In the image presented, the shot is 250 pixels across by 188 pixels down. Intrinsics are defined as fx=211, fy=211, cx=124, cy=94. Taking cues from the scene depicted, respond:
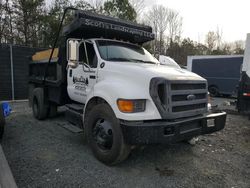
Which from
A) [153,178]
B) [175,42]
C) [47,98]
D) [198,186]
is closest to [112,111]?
[153,178]

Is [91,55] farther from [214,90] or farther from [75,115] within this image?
[214,90]

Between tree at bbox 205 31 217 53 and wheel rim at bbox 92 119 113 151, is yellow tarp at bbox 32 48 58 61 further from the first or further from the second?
tree at bbox 205 31 217 53

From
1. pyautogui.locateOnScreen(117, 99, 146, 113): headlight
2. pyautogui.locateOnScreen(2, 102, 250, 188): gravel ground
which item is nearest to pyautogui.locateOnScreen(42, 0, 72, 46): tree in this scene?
pyautogui.locateOnScreen(2, 102, 250, 188): gravel ground

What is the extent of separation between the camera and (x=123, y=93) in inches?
123

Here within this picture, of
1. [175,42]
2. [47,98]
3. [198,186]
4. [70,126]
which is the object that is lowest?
[198,186]

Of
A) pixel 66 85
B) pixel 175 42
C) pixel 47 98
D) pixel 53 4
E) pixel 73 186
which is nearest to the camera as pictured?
pixel 73 186

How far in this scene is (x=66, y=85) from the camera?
5.44 metres

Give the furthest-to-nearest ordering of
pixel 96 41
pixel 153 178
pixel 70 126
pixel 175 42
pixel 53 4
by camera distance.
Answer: pixel 175 42, pixel 53 4, pixel 70 126, pixel 96 41, pixel 153 178

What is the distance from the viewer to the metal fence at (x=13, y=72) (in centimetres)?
1027

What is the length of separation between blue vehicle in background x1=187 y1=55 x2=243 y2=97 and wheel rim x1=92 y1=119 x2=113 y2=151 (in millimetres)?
11972

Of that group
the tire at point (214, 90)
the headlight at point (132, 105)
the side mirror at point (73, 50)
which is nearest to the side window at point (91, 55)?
the side mirror at point (73, 50)

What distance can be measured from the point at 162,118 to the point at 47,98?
14.6 ft

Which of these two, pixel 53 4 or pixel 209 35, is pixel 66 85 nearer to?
pixel 53 4

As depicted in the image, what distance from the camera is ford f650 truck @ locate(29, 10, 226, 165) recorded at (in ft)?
10.1
